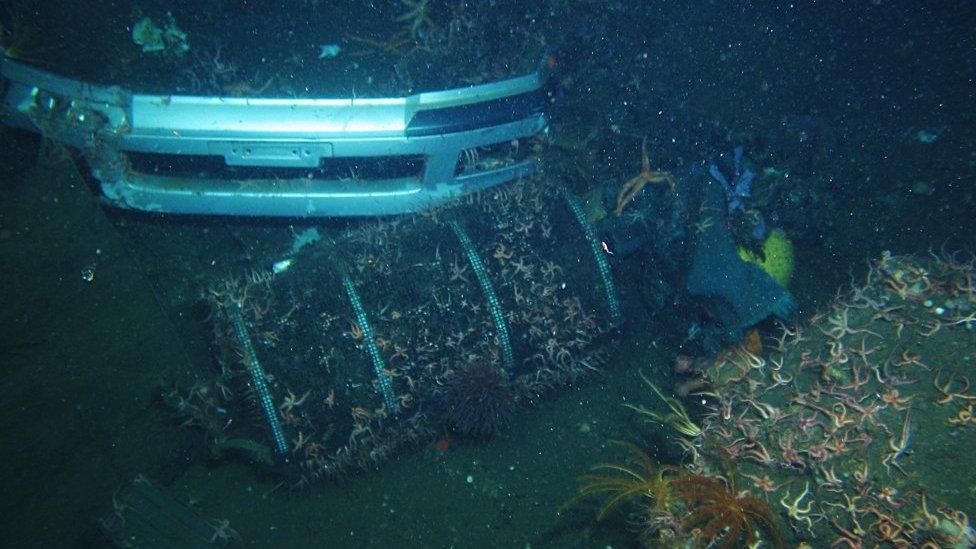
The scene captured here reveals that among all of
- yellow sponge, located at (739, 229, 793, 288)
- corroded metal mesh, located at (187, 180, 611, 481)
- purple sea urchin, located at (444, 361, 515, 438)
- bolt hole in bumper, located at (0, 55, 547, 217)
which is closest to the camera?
bolt hole in bumper, located at (0, 55, 547, 217)

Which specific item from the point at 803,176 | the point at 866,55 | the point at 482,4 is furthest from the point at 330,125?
the point at 866,55

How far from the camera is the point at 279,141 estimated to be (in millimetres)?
3025

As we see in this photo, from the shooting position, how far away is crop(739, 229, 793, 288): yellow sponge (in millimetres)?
4596

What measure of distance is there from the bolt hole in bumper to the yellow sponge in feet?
9.02

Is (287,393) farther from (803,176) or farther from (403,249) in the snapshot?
(803,176)

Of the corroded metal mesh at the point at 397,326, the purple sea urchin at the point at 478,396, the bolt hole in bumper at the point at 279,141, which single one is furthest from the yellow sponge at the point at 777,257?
the purple sea urchin at the point at 478,396

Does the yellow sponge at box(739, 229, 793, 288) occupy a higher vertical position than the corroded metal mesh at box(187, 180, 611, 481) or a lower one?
lower

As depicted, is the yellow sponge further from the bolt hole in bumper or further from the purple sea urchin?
the purple sea urchin

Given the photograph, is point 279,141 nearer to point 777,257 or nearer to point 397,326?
point 397,326

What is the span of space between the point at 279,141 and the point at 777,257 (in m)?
4.83

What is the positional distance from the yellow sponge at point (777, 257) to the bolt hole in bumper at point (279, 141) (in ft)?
9.02

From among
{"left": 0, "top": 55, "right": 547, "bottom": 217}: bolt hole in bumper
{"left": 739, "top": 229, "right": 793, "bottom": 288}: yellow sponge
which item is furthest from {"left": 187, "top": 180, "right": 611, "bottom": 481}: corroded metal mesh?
{"left": 739, "top": 229, "right": 793, "bottom": 288}: yellow sponge

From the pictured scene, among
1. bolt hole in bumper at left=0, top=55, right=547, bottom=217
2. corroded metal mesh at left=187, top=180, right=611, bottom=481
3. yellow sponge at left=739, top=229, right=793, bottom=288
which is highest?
bolt hole in bumper at left=0, top=55, right=547, bottom=217

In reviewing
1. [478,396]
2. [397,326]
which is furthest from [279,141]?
A: [478,396]
